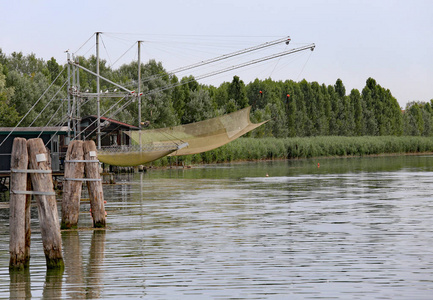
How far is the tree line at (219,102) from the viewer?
3391 inches

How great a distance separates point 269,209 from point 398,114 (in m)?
126

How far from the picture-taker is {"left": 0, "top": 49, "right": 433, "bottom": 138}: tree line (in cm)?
8612

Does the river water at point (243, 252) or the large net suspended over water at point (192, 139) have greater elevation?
the large net suspended over water at point (192, 139)

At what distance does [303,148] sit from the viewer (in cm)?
11381

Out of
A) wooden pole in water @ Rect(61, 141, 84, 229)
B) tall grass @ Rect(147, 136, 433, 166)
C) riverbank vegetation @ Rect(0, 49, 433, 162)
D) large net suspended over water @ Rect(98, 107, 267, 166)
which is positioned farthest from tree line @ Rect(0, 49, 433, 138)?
wooden pole in water @ Rect(61, 141, 84, 229)

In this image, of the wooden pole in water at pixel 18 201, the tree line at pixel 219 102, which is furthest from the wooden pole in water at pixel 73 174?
the tree line at pixel 219 102

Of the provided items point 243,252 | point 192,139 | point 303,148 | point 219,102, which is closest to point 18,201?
point 243,252

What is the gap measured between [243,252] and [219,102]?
345 feet

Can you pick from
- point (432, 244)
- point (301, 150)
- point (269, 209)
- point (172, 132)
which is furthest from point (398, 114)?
point (432, 244)

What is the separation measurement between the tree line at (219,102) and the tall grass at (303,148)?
526 cm

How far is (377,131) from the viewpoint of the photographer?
145875 millimetres

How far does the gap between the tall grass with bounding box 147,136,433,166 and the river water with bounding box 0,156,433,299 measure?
50.5m

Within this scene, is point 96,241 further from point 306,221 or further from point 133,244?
point 306,221

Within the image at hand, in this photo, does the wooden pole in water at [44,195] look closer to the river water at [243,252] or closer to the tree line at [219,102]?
the river water at [243,252]
